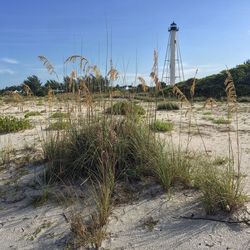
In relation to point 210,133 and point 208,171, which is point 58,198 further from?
point 210,133

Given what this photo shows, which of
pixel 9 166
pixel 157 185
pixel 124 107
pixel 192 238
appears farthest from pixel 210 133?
pixel 192 238

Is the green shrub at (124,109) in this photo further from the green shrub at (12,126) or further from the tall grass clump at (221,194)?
the green shrub at (12,126)

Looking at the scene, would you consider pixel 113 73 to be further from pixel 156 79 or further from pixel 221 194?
pixel 221 194

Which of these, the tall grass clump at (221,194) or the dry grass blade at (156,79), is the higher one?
the dry grass blade at (156,79)

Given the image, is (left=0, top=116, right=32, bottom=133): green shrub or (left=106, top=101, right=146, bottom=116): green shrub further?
(left=0, top=116, right=32, bottom=133): green shrub

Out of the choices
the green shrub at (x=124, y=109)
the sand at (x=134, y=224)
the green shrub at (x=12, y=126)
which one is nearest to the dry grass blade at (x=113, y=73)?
the green shrub at (x=124, y=109)

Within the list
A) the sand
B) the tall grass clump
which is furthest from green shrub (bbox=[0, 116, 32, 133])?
the tall grass clump

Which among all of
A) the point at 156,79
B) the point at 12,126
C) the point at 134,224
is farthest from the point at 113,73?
the point at 12,126

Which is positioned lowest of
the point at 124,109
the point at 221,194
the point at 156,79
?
the point at 221,194

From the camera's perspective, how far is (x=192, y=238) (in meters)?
3.12

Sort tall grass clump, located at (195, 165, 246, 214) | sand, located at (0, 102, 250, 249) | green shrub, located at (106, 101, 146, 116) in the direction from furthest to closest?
1. green shrub, located at (106, 101, 146, 116)
2. tall grass clump, located at (195, 165, 246, 214)
3. sand, located at (0, 102, 250, 249)

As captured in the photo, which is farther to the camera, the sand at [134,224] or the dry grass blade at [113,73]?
the dry grass blade at [113,73]

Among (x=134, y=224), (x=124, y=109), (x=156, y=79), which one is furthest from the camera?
(x=124, y=109)

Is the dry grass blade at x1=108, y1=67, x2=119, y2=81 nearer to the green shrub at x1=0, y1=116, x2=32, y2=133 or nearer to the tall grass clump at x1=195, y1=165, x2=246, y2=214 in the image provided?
the tall grass clump at x1=195, y1=165, x2=246, y2=214
